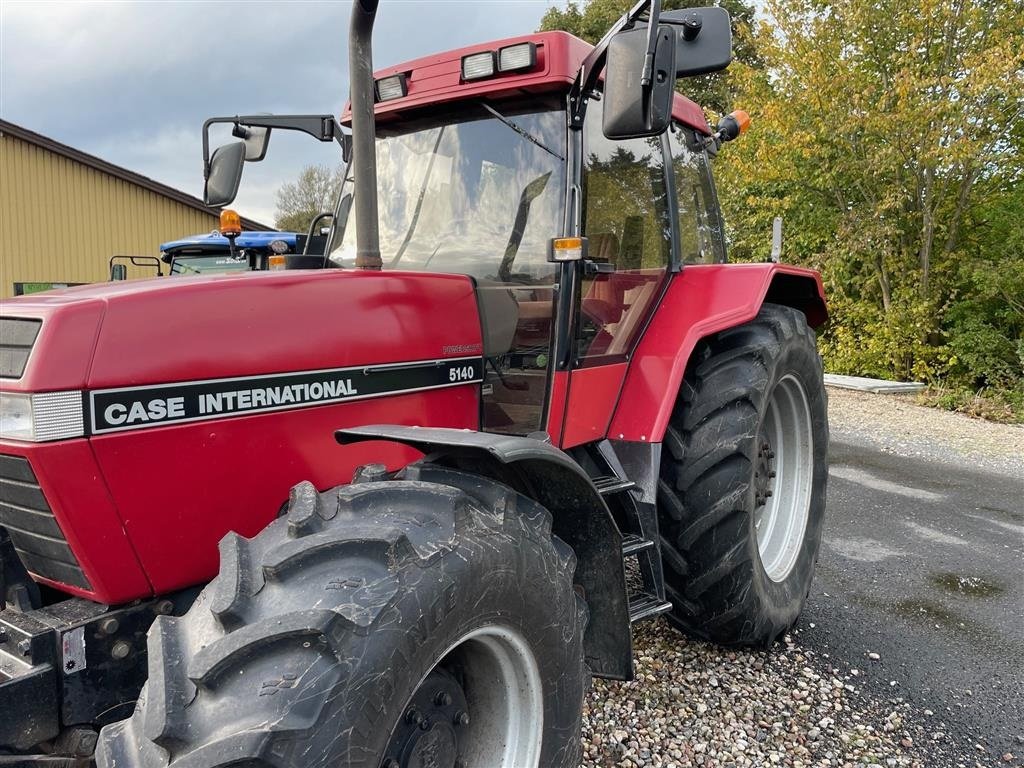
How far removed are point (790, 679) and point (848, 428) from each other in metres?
5.62

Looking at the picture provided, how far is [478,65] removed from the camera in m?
2.35

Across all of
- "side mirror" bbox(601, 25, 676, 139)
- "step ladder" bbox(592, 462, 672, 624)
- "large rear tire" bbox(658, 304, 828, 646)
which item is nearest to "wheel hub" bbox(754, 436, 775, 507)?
"large rear tire" bbox(658, 304, 828, 646)

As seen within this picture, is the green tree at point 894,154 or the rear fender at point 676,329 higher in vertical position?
the green tree at point 894,154

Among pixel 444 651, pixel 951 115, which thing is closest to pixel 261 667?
pixel 444 651

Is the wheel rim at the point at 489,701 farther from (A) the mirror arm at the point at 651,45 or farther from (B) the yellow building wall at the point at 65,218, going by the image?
(B) the yellow building wall at the point at 65,218

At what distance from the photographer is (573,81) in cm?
232

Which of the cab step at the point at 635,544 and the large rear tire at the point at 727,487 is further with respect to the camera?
the large rear tire at the point at 727,487

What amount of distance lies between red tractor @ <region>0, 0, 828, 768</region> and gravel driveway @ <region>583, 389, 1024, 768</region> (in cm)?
18

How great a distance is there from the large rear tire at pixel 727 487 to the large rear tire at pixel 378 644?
0.92 meters

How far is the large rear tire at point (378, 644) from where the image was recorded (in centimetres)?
120

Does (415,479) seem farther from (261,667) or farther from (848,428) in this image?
(848,428)

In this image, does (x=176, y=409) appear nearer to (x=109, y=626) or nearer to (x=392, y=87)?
(x=109, y=626)

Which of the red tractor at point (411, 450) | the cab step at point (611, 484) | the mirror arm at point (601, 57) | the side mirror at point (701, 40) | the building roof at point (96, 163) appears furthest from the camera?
the building roof at point (96, 163)

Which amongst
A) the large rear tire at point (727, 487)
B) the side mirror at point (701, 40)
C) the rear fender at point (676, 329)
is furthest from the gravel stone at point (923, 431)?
the side mirror at point (701, 40)
